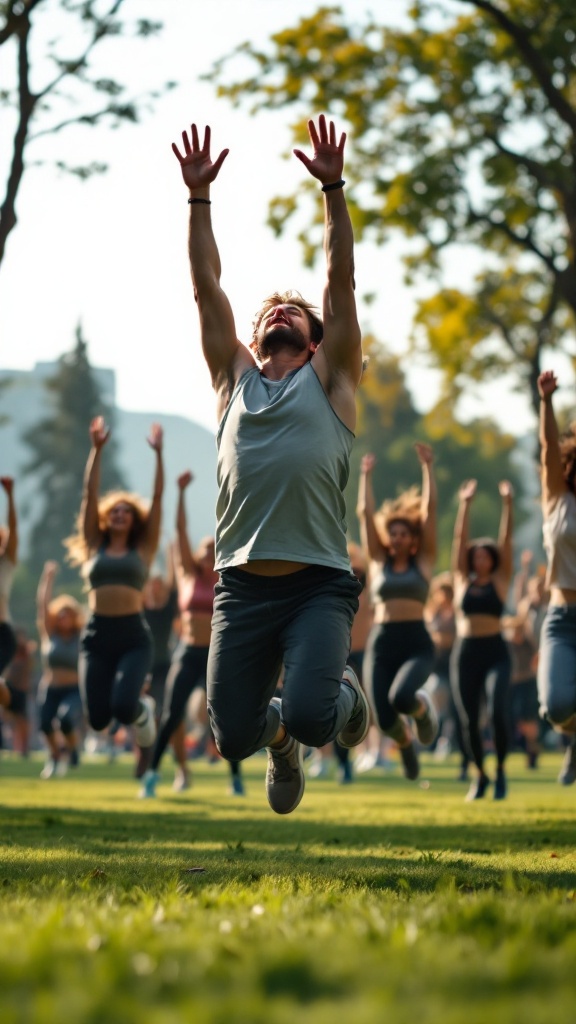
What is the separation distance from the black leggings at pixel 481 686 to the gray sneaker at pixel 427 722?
2.31ft

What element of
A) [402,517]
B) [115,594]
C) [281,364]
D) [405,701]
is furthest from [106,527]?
[281,364]

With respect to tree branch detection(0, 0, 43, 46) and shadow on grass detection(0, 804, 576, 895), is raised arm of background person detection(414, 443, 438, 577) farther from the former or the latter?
tree branch detection(0, 0, 43, 46)

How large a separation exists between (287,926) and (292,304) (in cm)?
332

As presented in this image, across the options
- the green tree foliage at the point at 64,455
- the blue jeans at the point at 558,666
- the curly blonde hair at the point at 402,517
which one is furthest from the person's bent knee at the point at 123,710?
the green tree foliage at the point at 64,455

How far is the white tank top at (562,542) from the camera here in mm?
9070

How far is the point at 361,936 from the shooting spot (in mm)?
3670

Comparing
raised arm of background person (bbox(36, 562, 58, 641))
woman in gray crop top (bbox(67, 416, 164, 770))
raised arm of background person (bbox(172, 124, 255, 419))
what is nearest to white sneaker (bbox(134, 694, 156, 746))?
woman in gray crop top (bbox(67, 416, 164, 770))

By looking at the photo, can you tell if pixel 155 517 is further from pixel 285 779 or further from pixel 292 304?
pixel 292 304

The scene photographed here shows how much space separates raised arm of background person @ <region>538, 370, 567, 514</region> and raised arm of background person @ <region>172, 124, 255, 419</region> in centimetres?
305

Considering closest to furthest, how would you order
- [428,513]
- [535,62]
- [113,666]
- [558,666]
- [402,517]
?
[558,666], [113,666], [428,513], [402,517], [535,62]

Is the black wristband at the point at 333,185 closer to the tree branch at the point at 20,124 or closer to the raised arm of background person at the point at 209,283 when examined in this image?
the raised arm of background person at the point at 209,283

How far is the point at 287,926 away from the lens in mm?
3871

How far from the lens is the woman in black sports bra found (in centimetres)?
1284

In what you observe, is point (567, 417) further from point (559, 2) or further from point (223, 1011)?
point (223, 1011)
